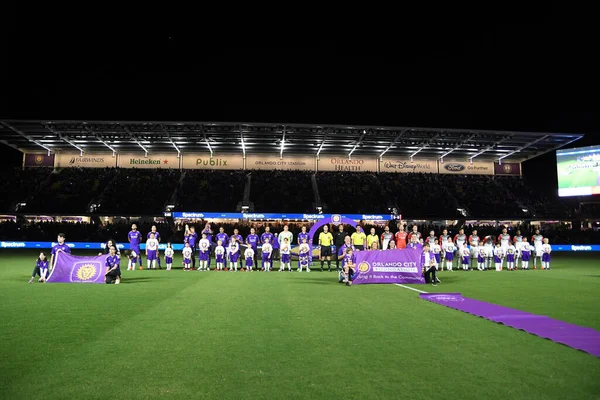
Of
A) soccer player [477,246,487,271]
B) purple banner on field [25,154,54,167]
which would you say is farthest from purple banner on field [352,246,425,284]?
purple banner on field [25,154,54,167]

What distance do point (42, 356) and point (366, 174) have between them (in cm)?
4109

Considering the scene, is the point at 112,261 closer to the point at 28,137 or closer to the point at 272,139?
the point at 272,139

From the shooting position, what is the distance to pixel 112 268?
45.9 feet

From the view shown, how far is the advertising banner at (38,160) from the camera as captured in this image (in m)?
45.2

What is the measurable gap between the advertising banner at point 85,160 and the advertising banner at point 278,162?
15037 mm

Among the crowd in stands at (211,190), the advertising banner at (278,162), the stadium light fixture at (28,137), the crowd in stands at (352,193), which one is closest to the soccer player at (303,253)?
the crowd in stands at (352,193)

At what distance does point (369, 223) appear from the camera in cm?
4116

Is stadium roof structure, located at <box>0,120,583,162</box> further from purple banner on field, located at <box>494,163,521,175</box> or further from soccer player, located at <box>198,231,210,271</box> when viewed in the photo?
soccer player, located at <box>198,231,210,271</box>

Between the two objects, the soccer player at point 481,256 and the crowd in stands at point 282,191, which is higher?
the crowd in stands at point 282,191

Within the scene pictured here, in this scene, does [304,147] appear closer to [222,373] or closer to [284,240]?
[284,240]

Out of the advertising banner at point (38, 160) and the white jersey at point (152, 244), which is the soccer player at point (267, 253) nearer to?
the white jersey at point (152, 244)

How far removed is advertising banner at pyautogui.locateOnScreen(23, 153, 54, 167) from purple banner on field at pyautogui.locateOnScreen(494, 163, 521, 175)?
4993 centimetres

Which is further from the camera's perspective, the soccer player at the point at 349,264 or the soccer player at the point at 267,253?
the soccer player at the point at 267,253

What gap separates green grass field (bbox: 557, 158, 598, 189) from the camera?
31625 millimetres
